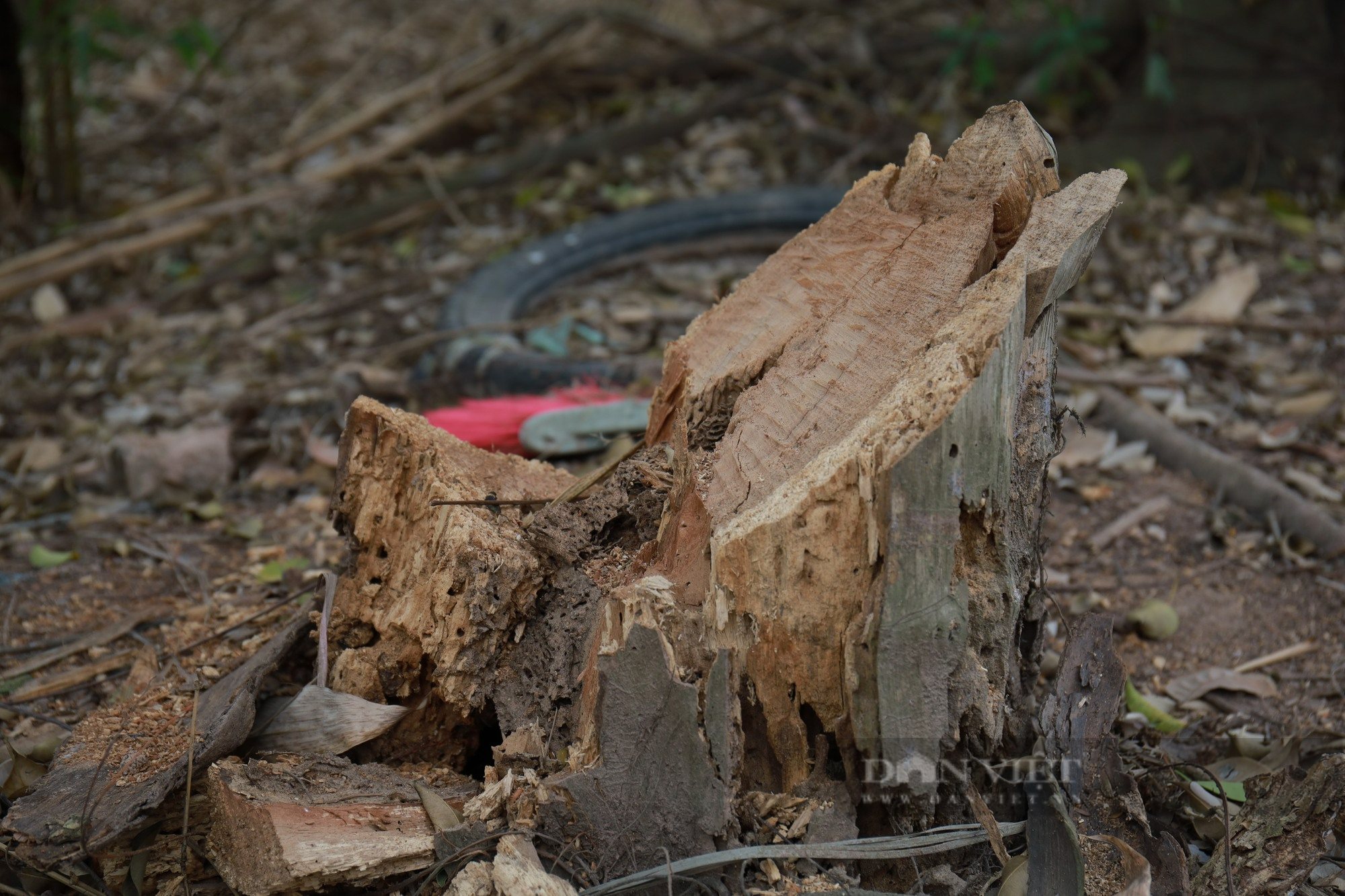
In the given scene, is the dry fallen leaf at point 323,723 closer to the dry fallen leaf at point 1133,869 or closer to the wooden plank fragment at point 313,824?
the wooden plank fragment at point 313,824

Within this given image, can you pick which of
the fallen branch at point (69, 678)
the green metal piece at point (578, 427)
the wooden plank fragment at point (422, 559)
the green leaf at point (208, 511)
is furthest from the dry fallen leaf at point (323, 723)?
the green leaf at point (208, 511)


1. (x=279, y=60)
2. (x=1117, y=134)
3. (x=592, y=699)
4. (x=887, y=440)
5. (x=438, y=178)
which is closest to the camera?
(x=887, y=440)

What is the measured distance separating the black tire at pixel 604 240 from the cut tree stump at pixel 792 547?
196 cm

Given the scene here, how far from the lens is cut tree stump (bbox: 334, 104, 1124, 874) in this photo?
116cm

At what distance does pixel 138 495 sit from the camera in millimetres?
2766

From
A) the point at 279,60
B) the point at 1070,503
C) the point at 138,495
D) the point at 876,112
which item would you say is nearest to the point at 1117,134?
the point at 876,112

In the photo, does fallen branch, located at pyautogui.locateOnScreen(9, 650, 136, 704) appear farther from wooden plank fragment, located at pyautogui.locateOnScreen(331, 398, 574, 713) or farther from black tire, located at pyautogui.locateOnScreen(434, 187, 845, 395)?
black tire, located at pyautogui.locateOnScreen(434, 187, 845, 395)

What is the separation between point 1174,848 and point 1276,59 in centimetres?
406

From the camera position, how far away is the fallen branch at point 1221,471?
7.55 ft

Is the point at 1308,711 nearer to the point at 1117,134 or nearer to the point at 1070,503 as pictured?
the point at 1070,503

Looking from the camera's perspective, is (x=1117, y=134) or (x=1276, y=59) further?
(x=1117, y=134)

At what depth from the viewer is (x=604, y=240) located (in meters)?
4.18

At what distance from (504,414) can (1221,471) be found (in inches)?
72.5

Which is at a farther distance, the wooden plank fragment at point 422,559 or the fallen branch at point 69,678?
the fallen branch at point 69,678
